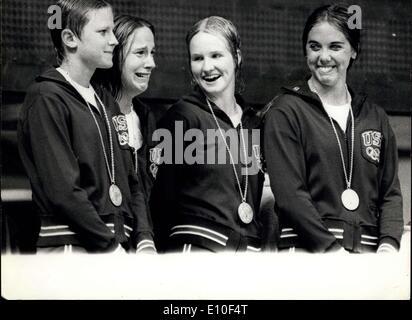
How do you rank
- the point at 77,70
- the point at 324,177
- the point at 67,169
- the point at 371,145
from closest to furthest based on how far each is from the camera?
the point at 67,169 → the point at 77,70 → the point at 324,177 → the point at 371,145

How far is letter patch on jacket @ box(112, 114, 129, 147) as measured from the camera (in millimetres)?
4677

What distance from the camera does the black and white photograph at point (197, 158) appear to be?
4562mm

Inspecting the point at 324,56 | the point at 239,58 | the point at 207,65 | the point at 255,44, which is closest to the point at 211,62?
the point at 207,65

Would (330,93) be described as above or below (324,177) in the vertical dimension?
above

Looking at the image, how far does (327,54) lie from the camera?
15.8ft

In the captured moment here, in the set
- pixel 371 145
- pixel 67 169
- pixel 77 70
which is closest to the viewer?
pixel 67 169

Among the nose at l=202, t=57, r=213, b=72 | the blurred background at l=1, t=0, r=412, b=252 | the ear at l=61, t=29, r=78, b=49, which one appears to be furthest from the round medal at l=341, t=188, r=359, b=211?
the ear at l=61, t=29, r=78, b=49

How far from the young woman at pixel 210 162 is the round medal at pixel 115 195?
0.63 feet

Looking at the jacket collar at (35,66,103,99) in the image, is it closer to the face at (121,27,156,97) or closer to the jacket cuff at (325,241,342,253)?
the face at (121,27,156,97)

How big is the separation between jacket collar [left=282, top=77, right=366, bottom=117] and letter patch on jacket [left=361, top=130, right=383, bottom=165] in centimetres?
11

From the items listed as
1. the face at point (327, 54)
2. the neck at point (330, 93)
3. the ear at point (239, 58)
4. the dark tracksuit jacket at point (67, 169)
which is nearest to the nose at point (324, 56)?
the face at point (327, 54)

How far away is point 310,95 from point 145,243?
0.96 meters

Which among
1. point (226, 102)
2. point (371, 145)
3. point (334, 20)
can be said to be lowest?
point (371, 145)

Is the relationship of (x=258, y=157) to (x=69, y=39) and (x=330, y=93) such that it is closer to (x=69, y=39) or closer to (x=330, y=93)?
(x=330, y=93)
